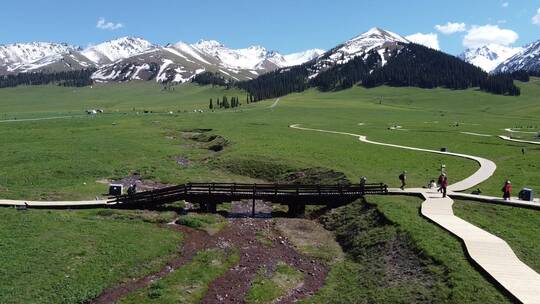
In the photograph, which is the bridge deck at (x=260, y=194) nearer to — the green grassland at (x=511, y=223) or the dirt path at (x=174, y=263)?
the dirt path at (x=174, y=263)

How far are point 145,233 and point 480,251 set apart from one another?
80.5 ft

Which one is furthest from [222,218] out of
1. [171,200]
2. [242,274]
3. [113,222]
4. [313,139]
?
[313,139]

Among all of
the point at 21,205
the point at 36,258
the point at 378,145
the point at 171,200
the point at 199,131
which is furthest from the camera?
the point at 199,131

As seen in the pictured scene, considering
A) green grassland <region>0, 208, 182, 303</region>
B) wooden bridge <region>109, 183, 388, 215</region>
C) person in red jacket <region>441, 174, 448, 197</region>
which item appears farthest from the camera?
wooden bridge <region>109, 183, 388, 215</region>

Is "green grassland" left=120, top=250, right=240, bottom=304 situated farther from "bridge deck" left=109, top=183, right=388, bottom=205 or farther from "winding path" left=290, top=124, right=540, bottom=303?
"winding path" left=290, top=124, right=540, bottom=303

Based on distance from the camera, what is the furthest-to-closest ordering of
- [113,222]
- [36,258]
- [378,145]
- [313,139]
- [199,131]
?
[199,131] → [313,139] → [378,145] → [113,222] → [36,258]

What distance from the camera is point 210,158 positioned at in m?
78.6

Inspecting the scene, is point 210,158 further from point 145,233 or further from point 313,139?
point 145,233

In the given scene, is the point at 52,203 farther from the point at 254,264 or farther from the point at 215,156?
the point at 215,156

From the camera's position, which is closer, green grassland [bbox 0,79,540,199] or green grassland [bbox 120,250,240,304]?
green grassland [bbox 120,250,240,304]

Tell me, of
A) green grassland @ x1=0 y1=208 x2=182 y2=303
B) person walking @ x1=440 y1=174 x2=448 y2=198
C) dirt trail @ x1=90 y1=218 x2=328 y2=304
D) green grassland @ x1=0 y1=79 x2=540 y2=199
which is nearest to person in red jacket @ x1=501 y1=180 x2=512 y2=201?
green grassland @ x1=0 y1=79 x2=540 y2=199

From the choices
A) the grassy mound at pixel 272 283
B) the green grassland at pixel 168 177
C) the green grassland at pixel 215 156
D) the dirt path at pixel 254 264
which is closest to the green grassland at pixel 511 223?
the green grassland at pixel 168 177

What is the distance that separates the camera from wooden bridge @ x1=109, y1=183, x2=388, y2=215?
1896 inches

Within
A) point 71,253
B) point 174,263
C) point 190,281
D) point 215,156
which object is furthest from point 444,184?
point 215,156
